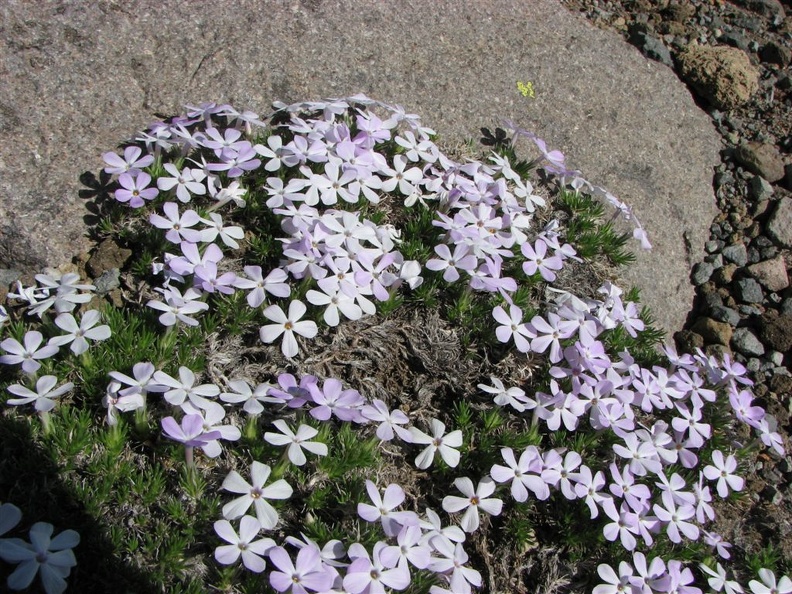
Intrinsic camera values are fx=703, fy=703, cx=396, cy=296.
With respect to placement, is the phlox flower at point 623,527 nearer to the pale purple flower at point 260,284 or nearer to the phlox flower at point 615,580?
the phlox flower at point 615,580

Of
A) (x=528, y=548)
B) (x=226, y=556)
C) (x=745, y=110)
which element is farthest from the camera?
(x=745, y=110)

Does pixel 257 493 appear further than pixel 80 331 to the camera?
No

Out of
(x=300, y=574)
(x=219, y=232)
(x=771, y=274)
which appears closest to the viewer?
(x=300, y=574)

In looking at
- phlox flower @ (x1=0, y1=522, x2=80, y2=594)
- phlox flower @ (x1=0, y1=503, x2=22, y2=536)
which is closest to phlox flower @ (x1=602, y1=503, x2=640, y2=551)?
phlox flower @ (x1=0, y1=522, x2=80, y2=594)

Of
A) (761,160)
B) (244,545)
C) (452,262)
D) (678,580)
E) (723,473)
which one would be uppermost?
(761,160)

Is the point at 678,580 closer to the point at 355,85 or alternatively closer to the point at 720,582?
the point at 720,582

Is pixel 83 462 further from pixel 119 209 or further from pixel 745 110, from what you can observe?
pixel 745 110

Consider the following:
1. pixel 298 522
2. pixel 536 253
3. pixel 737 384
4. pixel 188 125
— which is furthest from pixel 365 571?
pixel 737 384

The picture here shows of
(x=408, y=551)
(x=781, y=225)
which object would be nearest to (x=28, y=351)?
(x=408, y=551)

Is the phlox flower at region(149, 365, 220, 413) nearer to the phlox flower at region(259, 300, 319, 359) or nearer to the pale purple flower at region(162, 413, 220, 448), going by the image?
the pale purple flower at region(162, 413, 220, 448)
